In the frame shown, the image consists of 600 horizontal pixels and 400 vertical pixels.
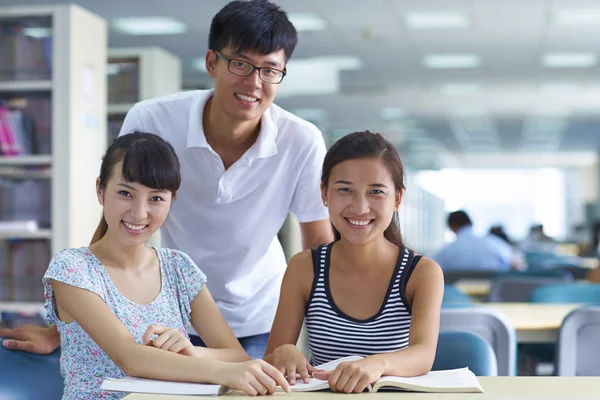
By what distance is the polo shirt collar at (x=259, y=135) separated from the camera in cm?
200

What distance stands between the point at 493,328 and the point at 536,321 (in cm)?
48

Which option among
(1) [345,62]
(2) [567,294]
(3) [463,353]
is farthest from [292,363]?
(1) [345,62]

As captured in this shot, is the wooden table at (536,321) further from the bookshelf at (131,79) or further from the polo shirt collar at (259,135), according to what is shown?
the bookshelf at (131,79)

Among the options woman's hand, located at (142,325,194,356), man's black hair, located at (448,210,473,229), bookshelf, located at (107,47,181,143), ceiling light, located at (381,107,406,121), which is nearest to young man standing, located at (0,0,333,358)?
woman's hand, located at (142,325,194,356)

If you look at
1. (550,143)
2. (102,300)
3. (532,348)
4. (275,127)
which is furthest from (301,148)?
(550,143)

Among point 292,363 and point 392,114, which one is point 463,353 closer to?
point 292,363

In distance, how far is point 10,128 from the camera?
4754 millimetres

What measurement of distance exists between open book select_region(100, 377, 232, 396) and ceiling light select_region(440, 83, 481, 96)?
1031cm

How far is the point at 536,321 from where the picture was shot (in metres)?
2.91

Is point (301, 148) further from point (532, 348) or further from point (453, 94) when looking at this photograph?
point (453, 94)

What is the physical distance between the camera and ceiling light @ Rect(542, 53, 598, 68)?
937cm

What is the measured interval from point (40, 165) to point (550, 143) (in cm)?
1622

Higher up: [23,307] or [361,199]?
[361,199]

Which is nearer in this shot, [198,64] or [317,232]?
[317,232]
